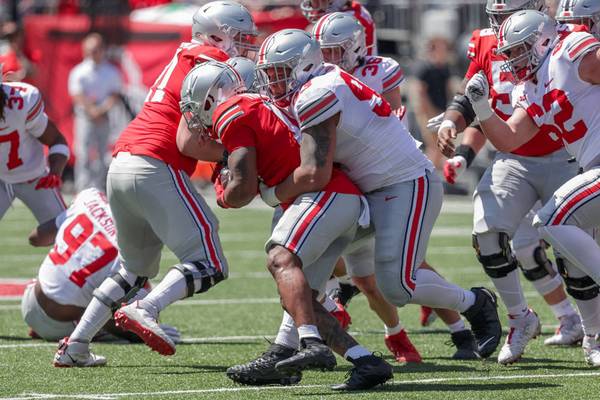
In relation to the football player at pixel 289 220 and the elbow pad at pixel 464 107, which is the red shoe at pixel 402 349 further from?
the elbow pad at pixel 464 107

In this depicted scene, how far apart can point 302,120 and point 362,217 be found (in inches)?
22.3

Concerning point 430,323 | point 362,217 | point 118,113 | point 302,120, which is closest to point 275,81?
point 302,120

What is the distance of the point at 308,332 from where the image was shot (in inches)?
225

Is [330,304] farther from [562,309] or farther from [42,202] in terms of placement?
[42,202]

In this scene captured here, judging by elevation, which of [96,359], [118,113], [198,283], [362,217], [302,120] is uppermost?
[302,120]

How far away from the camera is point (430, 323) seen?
824 cm

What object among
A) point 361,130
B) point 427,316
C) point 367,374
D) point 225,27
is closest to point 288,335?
point 367,374

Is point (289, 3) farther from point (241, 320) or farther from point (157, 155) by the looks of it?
point (157, 155)

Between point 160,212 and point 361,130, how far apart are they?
44.0 inches

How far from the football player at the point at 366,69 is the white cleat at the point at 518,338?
226 millimetres

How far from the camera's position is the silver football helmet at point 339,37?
7.19 m

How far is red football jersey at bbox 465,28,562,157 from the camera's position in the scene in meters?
7.12

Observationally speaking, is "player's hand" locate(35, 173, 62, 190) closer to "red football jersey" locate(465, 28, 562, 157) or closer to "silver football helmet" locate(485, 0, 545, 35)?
"red football jersey" locate(465, 28, 562, 157)

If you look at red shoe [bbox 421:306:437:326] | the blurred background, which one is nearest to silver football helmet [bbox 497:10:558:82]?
red shoe [bbox 421:306:437:326]
